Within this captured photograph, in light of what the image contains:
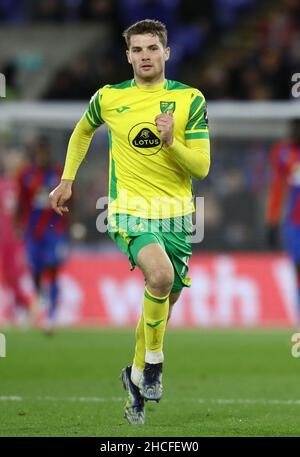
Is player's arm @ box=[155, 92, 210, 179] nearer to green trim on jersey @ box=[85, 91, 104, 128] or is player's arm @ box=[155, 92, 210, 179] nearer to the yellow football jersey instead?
the yellow football jersey

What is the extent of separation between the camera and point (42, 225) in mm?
15750

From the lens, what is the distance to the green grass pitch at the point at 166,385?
23.6ft

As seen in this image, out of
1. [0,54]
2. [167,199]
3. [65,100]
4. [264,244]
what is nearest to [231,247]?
[264,244]

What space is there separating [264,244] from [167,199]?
33.7ft

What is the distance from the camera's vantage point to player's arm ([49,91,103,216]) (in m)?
7.64

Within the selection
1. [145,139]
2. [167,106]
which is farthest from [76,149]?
[167,106]

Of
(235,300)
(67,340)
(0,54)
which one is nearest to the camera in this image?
(67,340)

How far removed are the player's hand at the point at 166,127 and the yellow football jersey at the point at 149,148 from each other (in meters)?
0.30

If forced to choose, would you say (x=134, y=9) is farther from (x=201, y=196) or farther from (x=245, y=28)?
(x=201, y=196)

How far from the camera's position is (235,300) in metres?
16.9

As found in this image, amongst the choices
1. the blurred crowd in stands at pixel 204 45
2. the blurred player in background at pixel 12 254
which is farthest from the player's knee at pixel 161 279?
the blurred crowd in stands at pixel 204 45

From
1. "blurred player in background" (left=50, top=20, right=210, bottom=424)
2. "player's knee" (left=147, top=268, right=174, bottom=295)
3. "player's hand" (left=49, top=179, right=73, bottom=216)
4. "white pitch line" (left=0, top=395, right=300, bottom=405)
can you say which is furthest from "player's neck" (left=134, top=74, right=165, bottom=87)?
"white pitch line" (left=0, top=395, right=300, bottom=405)

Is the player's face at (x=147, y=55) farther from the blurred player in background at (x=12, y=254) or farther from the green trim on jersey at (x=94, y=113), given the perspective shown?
the blurred player in background at (x=12, y=254)
